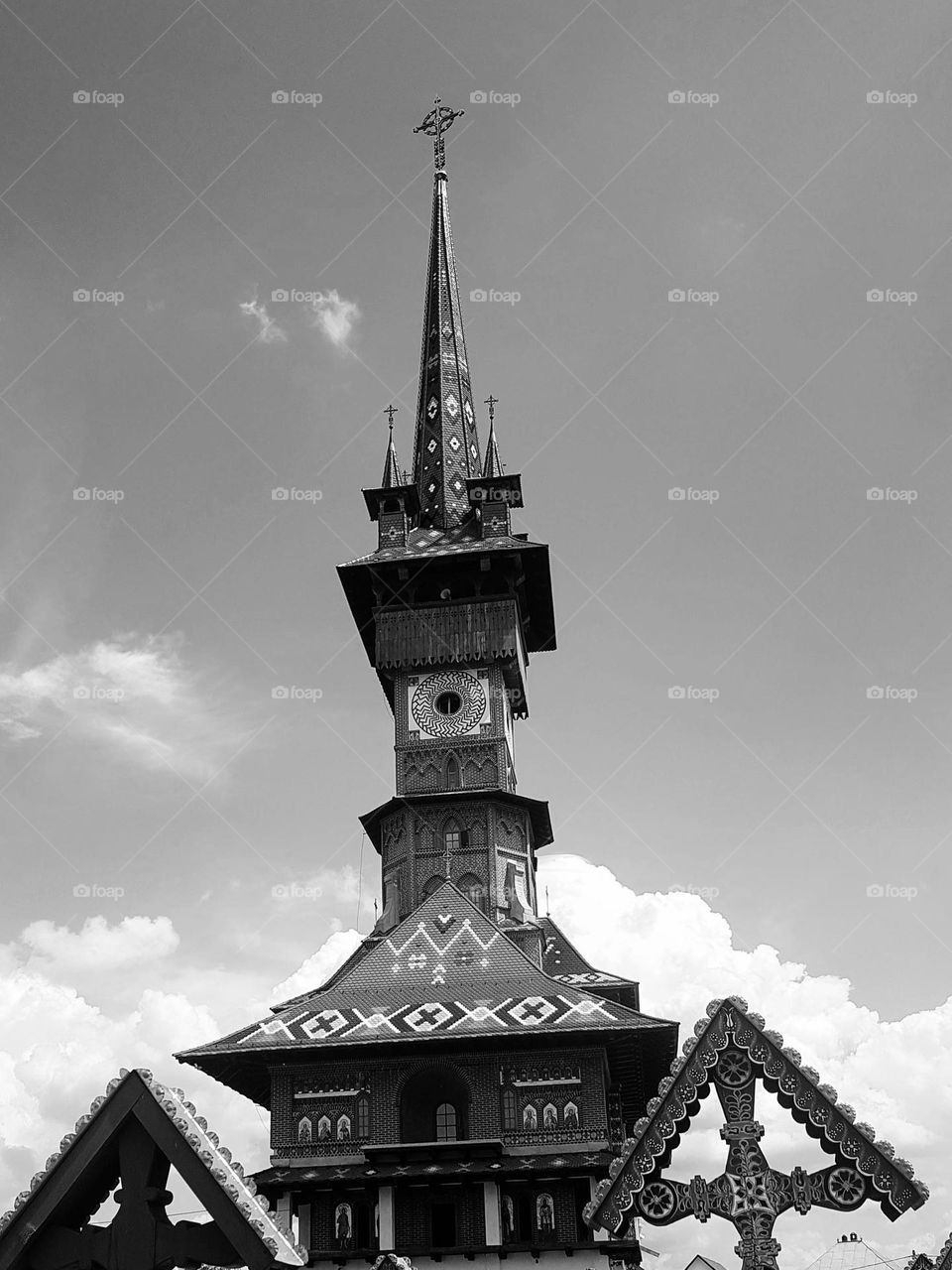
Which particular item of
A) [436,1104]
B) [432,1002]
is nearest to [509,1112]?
[436,1104]

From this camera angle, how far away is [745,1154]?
35.4 feet

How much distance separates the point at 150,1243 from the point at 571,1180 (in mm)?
Answer: 23640

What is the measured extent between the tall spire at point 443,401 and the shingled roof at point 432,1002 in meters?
20.3

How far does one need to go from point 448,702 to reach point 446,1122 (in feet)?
56.9

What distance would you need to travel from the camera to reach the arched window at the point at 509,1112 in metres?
30.4

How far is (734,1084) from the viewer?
428 inches

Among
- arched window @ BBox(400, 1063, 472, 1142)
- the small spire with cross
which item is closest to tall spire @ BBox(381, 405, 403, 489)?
the small spire with cross

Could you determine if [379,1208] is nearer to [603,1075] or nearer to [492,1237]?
[492,1237]

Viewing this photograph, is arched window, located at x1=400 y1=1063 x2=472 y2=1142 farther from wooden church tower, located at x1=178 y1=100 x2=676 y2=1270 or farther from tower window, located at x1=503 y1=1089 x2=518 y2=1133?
tower window, located at x1=503 y1=1089 x2=518 y2=1133

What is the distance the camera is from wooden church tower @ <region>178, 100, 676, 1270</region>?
1163 inches

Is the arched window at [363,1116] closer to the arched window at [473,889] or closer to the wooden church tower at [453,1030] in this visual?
the wooden church tower at [453,1030]

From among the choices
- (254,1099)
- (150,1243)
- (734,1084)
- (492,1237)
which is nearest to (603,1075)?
(492,1237)

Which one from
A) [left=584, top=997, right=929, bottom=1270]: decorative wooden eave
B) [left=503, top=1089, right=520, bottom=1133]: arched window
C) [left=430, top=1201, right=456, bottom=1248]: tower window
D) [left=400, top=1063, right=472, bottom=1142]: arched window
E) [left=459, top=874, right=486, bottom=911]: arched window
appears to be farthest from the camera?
[left=459, top=874, right=486, bottom=911]: arched window

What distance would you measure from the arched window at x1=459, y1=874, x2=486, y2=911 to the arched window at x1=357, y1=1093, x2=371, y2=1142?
434 inches
